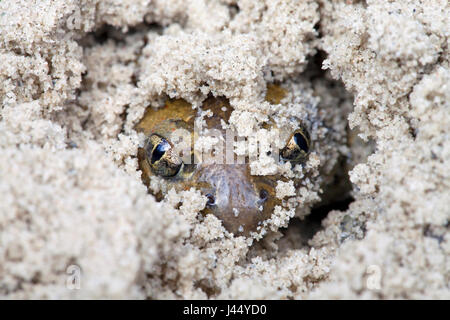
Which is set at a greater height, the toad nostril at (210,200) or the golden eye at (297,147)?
the golden eye at (297,147)

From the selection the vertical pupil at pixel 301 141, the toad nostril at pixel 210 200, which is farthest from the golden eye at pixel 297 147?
the toad nostril at pixel 210 200

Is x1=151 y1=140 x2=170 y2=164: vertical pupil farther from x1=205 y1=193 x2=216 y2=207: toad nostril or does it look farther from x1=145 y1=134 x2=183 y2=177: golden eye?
x1=205 y1=193 x2=216 y2=207: toad nostril

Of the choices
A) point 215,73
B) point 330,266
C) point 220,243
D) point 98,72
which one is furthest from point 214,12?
point 330,266

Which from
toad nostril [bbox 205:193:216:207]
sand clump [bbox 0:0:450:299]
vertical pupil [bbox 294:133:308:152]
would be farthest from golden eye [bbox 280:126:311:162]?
toad nostril [bbox 205:193:216:207]

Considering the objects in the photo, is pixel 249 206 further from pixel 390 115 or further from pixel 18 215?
pixel 18 215

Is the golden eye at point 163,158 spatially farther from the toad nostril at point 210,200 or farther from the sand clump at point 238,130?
the toad nostril at point 210,200

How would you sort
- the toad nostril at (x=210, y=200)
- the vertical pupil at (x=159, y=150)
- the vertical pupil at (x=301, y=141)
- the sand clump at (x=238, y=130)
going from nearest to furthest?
the sand clump at (x=238, y=130), the toad nostril at (x=210, y=200), the vertical pupil at (x=159, y=150), the vertical pupil at (x=301, y=141)

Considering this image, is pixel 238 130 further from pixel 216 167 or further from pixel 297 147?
pixel 297 147
